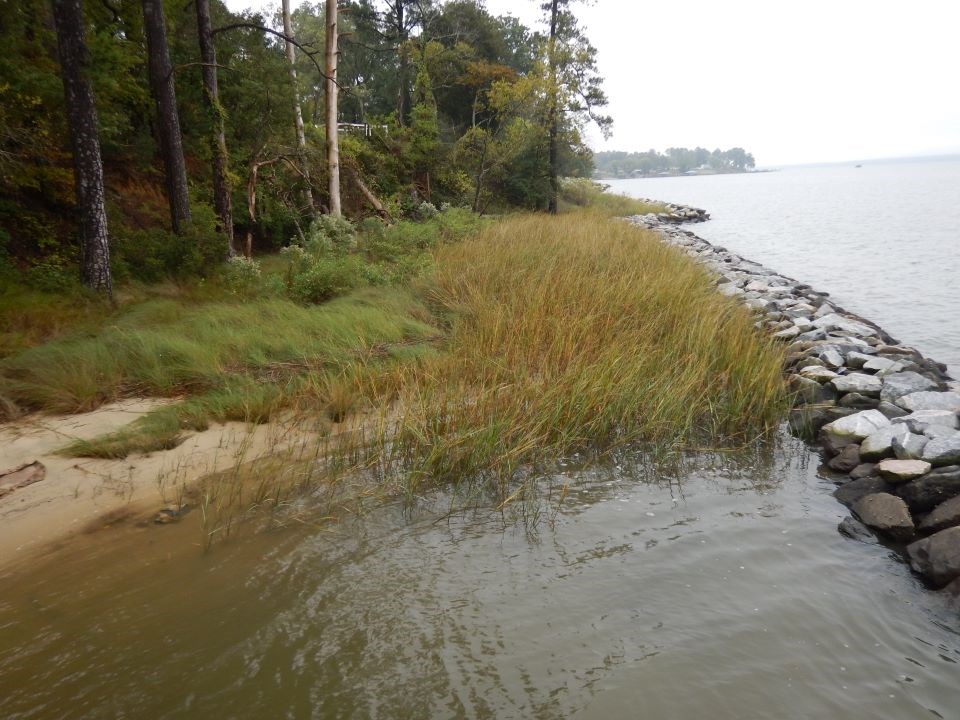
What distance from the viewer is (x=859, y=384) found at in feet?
19.2

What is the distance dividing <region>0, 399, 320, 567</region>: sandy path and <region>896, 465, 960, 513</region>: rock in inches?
186

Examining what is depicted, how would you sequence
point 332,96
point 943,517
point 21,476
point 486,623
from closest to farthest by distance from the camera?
point 486,623 → point 943,517 → point 21,476 → point 332,96

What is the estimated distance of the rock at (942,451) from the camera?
13.6ft

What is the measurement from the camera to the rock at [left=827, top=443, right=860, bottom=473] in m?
4.59

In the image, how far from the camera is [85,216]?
734 cm

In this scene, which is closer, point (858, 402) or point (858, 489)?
point (858, 489)

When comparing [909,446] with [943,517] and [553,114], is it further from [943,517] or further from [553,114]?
[553,114]

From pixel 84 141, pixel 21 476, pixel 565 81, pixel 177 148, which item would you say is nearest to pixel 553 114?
pixel 565 81

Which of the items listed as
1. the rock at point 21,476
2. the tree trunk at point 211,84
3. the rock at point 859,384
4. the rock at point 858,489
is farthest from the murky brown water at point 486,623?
the tree trunk at point 211,84

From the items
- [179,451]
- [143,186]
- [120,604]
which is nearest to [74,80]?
[143,186]

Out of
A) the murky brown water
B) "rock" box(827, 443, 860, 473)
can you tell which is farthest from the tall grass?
the murky brown water

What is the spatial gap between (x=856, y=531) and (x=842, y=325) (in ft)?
19.3

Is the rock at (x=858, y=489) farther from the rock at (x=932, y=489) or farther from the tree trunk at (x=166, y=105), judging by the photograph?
the tree trunk at (x=166, y=105)

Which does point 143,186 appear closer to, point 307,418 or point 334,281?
point 334,281
